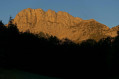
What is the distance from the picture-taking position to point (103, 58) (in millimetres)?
39406

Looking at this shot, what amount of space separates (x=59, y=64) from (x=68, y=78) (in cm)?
386

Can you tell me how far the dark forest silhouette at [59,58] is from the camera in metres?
33.7

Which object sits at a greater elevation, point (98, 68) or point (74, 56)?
point (74, 56)

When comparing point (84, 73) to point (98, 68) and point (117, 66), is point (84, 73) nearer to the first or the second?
point (98, 68)

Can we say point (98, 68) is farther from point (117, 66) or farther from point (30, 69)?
point (30, 69)

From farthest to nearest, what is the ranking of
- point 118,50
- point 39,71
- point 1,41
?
point 39,71 → point 118,50 → point 1,41

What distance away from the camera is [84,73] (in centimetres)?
3941

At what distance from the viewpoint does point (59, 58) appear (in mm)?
42156

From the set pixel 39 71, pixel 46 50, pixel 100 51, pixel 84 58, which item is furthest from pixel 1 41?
pixel 100 51

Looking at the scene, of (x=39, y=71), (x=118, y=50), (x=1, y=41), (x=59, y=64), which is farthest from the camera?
(x=59, y=64)

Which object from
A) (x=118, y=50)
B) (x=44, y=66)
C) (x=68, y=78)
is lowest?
(x=68, y=78)

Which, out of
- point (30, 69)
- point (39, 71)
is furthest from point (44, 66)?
point (30, 69)

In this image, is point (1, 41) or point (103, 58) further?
point (103, 58)

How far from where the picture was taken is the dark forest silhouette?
3369cm
